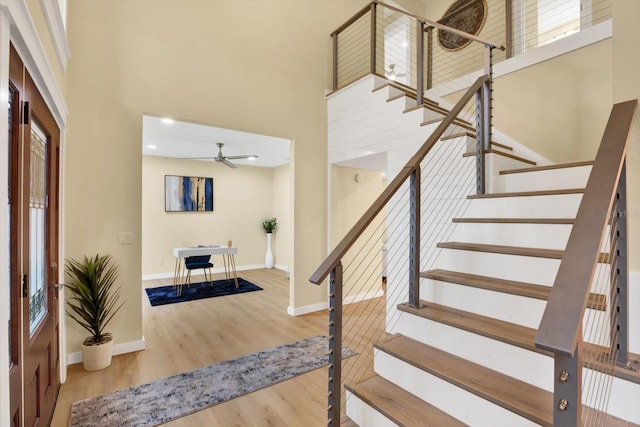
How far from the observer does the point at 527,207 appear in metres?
2.23

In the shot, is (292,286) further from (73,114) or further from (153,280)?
(153,280)

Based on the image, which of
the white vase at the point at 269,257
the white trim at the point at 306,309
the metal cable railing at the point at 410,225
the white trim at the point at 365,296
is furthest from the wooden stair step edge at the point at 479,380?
the white vase at the point at 269,257

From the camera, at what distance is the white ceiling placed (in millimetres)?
4262

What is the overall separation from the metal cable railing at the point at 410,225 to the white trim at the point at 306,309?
51cm

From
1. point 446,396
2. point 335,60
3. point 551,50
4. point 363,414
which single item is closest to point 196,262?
point 335,60

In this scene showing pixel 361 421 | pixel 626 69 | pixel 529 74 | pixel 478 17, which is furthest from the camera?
pixel 478 17

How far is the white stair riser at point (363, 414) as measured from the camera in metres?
1.61

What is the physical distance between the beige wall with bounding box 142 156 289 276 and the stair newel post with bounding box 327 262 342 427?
19.9ft

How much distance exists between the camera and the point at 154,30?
10.6 ft

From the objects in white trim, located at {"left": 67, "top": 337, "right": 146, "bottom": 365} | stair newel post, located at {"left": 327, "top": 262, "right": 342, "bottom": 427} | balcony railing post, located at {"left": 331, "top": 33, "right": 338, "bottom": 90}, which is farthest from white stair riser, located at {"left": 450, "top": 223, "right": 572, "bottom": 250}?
white trim, located at {"left": 67, "top": 337, "right": 146, "bottom": 365}

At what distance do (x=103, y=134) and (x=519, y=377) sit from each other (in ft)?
12.3

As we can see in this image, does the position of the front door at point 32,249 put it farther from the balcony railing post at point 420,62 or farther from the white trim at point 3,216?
the balcony railing post at point 420,62

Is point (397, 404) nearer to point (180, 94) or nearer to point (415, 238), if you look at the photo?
point (415, 238)

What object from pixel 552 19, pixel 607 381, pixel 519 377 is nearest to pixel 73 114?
pixel 519 377
